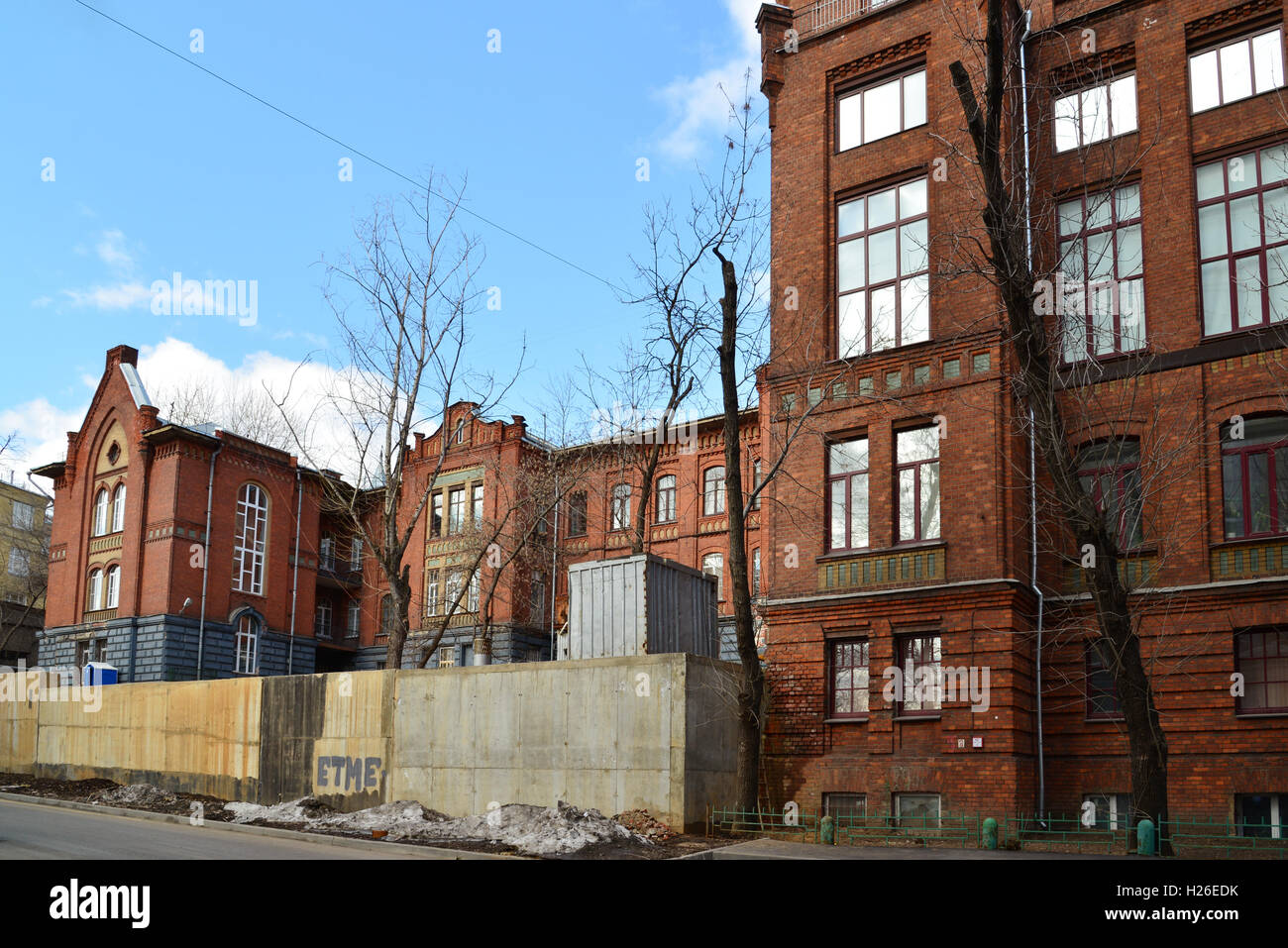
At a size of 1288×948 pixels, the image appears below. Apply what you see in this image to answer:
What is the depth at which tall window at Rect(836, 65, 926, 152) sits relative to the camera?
2344 cm

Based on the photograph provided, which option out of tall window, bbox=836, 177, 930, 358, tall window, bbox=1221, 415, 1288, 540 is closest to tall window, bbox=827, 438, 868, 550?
tall window, bbox=836, 177, 930, 358

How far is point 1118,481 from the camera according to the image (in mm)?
20984

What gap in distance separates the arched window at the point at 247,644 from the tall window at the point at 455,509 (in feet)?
33.7

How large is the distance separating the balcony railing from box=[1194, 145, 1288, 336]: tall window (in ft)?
26.1

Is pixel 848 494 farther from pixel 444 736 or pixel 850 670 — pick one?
pixel 444 736

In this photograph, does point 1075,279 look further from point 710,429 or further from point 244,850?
point 710,429

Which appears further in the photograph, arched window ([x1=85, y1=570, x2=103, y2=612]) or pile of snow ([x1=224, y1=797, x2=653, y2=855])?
arched window ([x1=85, y1=570, x2=103, y2=612])

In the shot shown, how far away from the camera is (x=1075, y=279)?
70.7ft

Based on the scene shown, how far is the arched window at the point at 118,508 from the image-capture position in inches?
2063

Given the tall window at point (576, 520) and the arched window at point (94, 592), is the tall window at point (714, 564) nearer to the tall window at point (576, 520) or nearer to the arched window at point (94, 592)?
the tall window at point (576, 520)

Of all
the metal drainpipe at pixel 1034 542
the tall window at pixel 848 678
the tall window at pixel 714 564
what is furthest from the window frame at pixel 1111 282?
the tall window at pixel 714 564

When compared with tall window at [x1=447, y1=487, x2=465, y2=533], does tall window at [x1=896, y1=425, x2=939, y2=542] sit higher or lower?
lower

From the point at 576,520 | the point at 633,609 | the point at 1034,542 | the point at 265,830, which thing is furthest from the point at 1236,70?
the point at 576,520

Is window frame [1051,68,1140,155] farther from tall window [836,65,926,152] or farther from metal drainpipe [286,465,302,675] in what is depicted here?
metal drainpipe [286,465,302,675]
